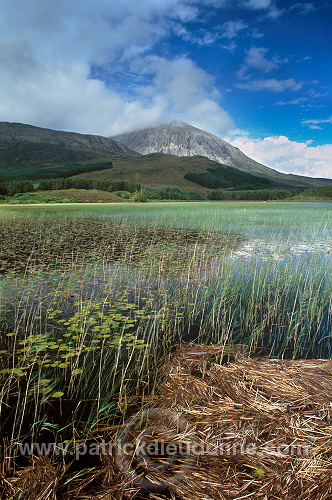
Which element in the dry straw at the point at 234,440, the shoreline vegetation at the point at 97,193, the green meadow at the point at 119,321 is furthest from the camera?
the shoreline vegetation at the point at 97,193

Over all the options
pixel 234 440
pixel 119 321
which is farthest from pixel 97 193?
pixel 234 440

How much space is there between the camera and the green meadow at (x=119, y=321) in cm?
362

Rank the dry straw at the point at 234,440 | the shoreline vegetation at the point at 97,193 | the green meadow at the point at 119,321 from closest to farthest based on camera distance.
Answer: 1. the dry straw at the point at 234,440
2. the green meadow at the point at 119,321
3. the shoreline vegetation at the point at 97,193

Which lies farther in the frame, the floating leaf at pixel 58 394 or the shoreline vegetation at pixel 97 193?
the shoreline vegetation at pixel 97 193

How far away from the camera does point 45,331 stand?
5.43 m

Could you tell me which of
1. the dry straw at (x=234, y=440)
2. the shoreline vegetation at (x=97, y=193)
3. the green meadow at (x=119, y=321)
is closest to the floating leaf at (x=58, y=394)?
the green meadow at (x=119, y=321)

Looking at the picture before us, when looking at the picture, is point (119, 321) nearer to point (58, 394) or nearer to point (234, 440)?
point (58, 394)

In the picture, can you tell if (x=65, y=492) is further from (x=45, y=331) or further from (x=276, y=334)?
(x=276, y=334)

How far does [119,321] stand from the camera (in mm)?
6320

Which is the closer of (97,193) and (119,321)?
(119,321)

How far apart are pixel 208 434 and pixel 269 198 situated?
463 ft

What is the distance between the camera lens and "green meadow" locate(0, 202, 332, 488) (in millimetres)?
3617

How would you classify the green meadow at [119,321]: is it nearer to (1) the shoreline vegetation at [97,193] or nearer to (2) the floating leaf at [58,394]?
(2) the floating leaf at [58,394]

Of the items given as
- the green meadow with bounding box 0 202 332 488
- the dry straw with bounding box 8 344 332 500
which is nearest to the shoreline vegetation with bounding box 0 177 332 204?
the green meadow with bounding box 0 202 332 488
